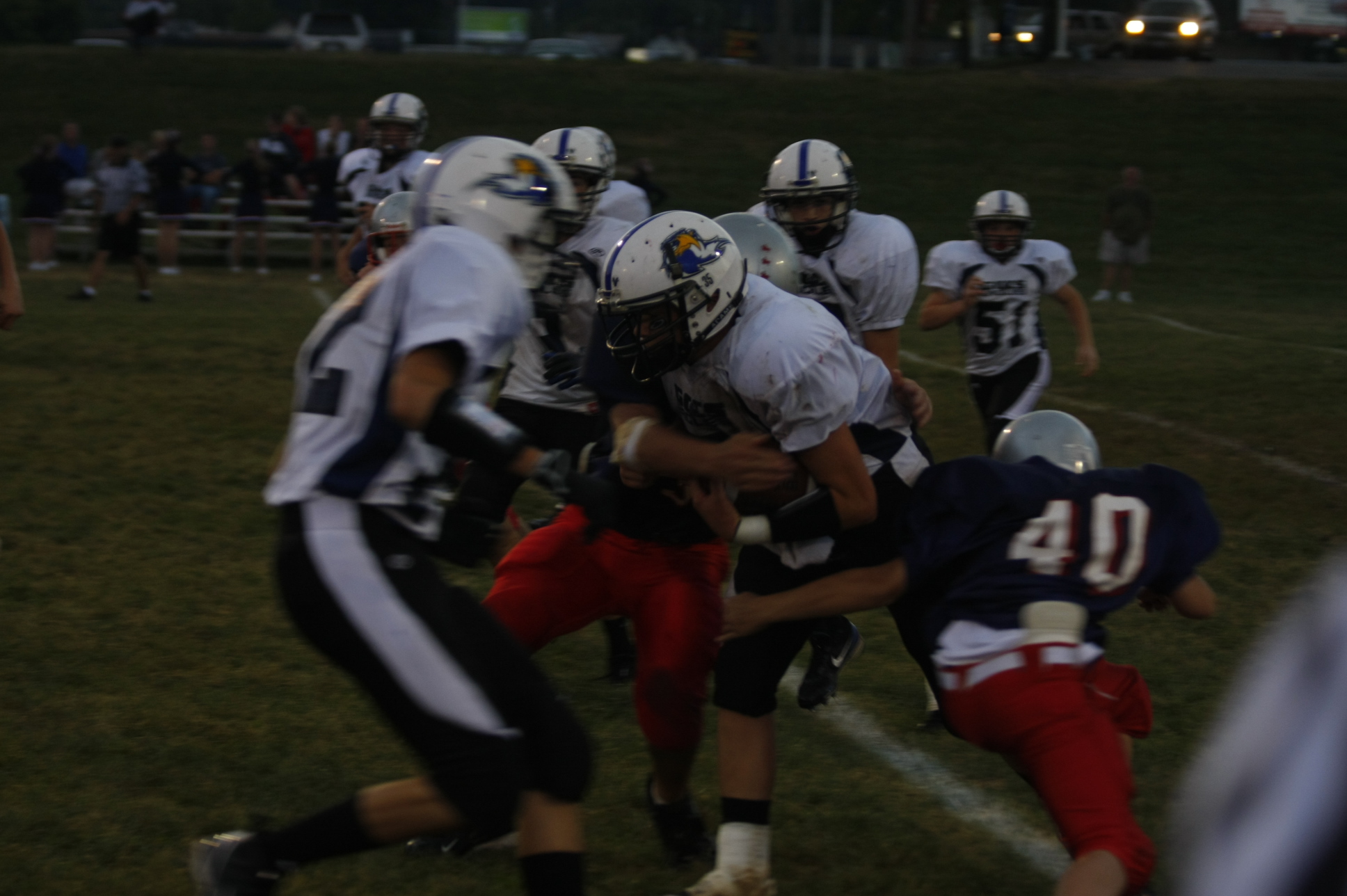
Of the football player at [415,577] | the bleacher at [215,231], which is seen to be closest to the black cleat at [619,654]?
the football player at [415,577]

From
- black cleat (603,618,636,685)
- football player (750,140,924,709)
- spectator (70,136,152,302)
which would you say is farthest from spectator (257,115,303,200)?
black cleat (603,618,636,685)

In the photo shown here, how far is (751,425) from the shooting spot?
140 inches

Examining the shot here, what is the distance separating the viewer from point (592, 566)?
160 inches

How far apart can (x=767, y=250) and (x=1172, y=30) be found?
34.0m

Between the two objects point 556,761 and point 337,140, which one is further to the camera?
point 337,140

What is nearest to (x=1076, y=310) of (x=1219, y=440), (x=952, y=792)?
(x=1219, y=440)

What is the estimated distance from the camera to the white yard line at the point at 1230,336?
13766 millimetres

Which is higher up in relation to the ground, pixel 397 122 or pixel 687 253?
pixel 397 122

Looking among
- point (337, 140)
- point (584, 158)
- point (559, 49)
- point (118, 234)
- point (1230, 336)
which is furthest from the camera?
point (559, 49)

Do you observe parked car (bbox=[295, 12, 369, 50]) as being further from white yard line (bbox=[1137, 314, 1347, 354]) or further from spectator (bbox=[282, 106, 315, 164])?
white yard line (bbox=[1137, 314, 1347, 354])

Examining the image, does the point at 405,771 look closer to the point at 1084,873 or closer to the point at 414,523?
the point at 414,523

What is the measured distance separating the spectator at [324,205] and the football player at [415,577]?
1687cm

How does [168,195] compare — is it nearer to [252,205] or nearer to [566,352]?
[252,205]

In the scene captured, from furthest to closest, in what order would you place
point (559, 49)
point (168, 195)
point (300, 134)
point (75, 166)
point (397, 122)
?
point (559, 49) → point (300, 134) → point (75, 166) → point (168, 195) → point (397, 122)
